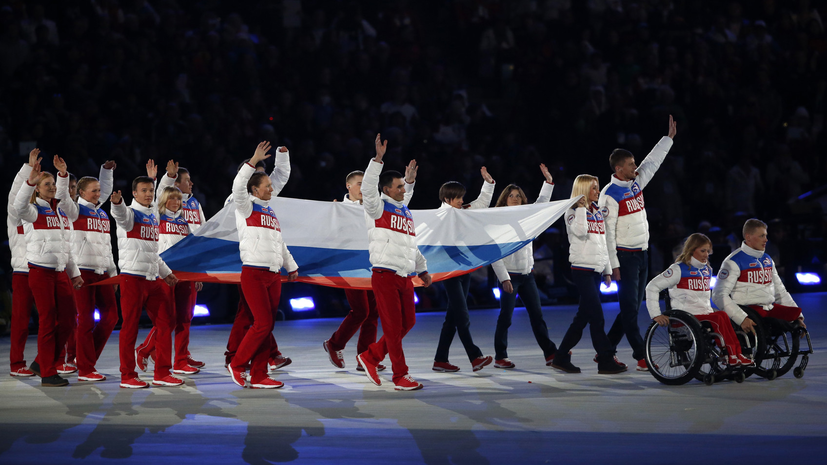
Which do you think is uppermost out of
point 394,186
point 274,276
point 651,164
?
point 651,164

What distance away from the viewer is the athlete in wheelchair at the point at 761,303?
6.79 meters

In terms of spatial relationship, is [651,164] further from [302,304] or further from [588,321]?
[302,304]

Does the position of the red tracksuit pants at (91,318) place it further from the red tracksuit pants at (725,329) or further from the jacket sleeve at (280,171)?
the red tracksuit pants at (725,329)

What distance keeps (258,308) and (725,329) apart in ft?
11.3

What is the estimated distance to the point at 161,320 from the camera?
23.6 feet

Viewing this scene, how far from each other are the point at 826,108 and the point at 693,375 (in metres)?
11.7

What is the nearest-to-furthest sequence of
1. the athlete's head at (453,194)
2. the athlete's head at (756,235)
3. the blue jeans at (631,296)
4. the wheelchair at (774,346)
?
the wheelchair at (774,346)
the athlete's head at (756,235)
the blue jeans at (631,296)
the athlete's head at (453,194)

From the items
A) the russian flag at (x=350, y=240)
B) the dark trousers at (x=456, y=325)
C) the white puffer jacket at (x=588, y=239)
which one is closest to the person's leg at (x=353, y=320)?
the russian flag at (x=350, y=240)

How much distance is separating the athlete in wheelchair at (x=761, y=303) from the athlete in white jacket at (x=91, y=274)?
4.97m

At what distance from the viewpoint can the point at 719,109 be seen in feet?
52.9

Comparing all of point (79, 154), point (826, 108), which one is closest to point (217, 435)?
point (79, 154)

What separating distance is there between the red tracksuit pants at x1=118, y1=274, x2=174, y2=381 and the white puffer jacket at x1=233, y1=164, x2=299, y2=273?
0.91 metres

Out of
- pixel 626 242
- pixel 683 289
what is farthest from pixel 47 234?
pixel 683 289

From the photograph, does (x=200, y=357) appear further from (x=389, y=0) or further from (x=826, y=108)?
(x=826, y=108)
